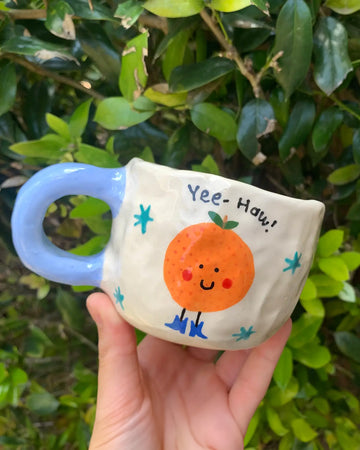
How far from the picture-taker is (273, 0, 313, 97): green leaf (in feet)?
1.67

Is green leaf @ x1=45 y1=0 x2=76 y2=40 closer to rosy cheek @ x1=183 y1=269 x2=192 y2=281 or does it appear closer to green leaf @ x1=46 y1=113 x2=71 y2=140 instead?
green leaf @ x1=46 y1=113 x2=71 y2=140

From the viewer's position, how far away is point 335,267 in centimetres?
67

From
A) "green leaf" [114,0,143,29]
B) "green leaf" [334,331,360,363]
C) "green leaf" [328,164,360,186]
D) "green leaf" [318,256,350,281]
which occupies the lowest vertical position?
"green leaf" [334,331,360,363]

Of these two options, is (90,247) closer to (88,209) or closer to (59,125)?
(88,209)

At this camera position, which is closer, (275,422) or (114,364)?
(114,364)

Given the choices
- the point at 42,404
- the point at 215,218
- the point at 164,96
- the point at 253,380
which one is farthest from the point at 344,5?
the point at 42,404

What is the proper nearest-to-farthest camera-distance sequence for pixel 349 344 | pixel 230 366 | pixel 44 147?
pixel 44 147, pixel 230 366, pixel 349 344

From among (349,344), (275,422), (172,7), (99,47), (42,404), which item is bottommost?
(42,404)

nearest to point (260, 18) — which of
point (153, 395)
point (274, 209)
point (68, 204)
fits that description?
point (274, 209)

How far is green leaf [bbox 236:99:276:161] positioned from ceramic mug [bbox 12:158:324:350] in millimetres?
196

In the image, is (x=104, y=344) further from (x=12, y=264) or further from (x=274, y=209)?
(x=12, y=264)

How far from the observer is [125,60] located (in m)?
0.56

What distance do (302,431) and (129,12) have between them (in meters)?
0.88

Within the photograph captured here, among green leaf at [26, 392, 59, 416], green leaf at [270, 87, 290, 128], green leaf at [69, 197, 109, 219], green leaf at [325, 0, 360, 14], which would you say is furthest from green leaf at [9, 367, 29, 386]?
green leaf at [325, 0, 360, 14]
